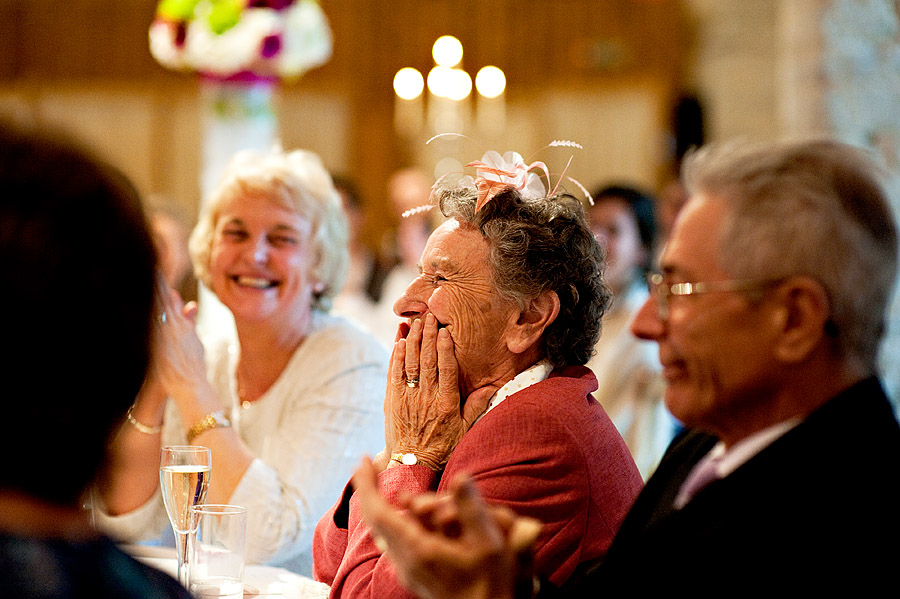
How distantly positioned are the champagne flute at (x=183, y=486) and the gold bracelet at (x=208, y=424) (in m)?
0.66

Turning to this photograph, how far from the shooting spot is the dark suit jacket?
4.00 feet

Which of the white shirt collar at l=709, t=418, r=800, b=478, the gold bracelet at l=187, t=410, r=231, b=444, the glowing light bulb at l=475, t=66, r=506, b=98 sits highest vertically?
the glowing light bulb at l=475, t=66, r=506, b=98

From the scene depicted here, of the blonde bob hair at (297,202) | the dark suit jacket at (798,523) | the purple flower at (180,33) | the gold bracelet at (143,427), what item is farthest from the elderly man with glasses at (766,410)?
the purple flower at (180,33)

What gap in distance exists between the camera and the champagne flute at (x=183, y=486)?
1.93 m

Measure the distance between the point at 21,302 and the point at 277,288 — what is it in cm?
213

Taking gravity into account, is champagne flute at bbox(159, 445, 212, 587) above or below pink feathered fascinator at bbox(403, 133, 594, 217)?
below

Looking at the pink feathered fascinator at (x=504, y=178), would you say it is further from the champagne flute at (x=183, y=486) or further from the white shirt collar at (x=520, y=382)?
the champagne flute at (x=183, y=486)

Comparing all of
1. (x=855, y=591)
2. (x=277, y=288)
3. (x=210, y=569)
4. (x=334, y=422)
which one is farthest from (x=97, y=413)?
(x=277, y=288)

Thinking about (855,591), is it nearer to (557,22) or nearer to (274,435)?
(274,435)

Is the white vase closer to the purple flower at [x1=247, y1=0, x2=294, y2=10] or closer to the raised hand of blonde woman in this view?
the purple flower at [x1=247, y1=0, x2=294, y2=10]

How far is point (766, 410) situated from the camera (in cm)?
138

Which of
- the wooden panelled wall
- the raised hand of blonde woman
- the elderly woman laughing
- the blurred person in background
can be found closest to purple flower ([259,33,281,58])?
the blurred person in background

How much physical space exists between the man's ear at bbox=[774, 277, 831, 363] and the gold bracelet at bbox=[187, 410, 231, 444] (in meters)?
1.72

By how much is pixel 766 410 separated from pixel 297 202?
199 centimetres
